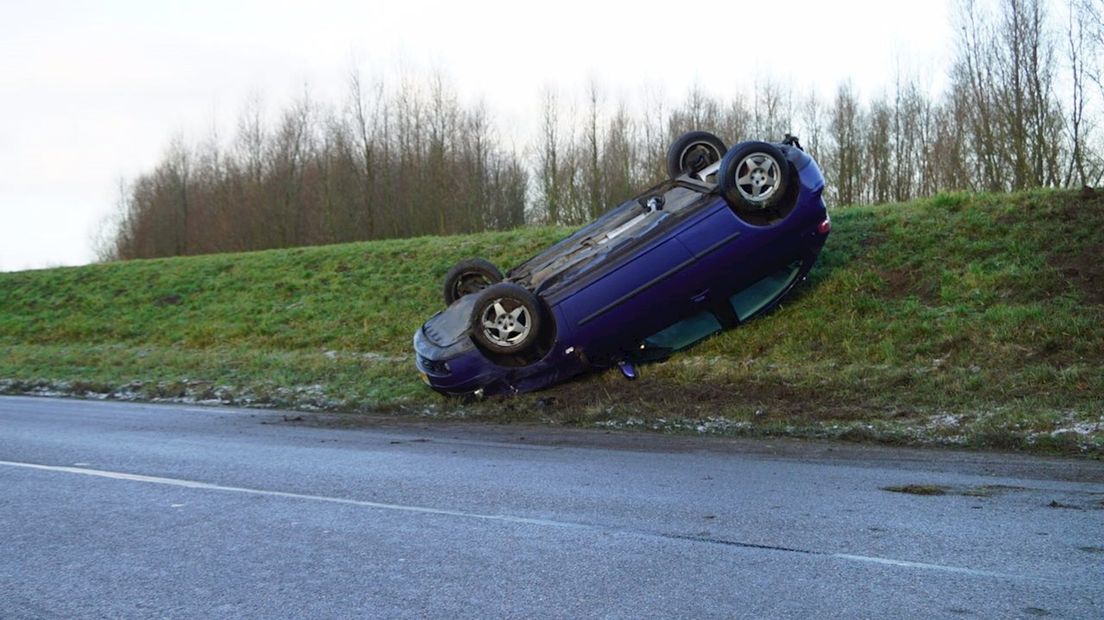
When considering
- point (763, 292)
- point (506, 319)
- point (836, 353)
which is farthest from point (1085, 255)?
point (506, 319)

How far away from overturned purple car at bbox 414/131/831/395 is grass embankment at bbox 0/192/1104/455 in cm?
54

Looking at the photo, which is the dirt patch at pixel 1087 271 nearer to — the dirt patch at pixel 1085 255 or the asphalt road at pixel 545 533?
the dirt patch at pixel 1085 255

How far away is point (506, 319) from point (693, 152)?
4232 millimetres

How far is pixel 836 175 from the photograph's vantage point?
3725 centimetres

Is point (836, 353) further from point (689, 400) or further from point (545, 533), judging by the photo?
point (545, 533)

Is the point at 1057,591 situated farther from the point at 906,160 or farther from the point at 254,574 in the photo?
the point at 906,160

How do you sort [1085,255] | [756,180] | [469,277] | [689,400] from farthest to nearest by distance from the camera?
[469,277], [1085,255], [756,180], [689,400]

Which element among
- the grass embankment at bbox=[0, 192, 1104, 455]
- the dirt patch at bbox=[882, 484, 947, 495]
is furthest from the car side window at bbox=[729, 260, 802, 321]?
the dirt patch at bbox=[882, 484, 947, 495]

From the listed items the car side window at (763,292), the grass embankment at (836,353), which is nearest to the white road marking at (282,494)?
the grass embankment at (836,353)

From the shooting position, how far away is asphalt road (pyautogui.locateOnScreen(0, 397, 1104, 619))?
14.4 feet

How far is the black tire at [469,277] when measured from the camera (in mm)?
14719

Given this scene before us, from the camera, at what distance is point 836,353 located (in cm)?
1276

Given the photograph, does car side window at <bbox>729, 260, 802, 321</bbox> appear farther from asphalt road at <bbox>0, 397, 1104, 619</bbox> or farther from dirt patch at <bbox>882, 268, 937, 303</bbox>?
asphalt road at <bbox>0, 397, 1104, 619</bbox>

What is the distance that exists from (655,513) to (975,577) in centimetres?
203
